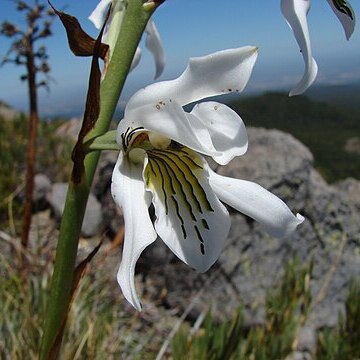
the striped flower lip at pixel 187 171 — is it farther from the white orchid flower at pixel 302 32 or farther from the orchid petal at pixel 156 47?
the orchid petal at pixel 156 47

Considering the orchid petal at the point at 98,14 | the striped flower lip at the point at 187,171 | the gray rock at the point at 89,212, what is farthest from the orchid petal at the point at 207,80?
the gray rock at the point at 89,212

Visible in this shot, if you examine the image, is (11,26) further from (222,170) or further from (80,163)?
(80,163)

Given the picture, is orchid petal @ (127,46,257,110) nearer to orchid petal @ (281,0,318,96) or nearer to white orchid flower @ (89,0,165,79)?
orchid petal @ (281,0,318,96)

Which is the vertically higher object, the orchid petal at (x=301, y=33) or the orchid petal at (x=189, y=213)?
the orchid petal at (x=301, y=33)

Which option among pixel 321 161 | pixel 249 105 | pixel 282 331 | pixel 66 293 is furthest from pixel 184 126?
pixel 249 105

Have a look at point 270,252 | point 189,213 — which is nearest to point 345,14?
point 189,213

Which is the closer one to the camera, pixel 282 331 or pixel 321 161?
pixel 282 331

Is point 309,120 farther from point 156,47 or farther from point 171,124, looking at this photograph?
point 171,124

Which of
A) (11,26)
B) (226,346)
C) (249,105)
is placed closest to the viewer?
(226,346)
